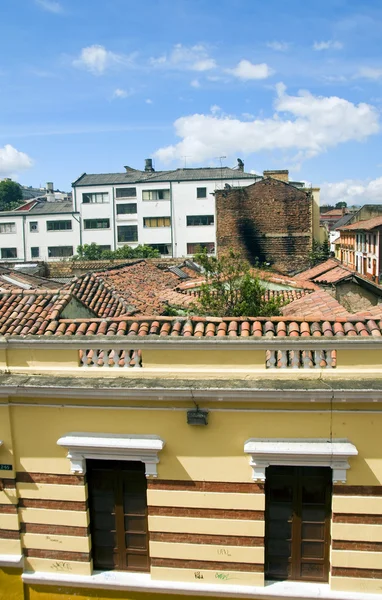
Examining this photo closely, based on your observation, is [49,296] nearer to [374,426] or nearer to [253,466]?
[253,466]

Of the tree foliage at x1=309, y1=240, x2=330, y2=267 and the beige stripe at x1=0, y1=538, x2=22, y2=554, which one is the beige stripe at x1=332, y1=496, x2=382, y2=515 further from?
the tree foliage at x1=309, y1=240, x2=330, y2=267

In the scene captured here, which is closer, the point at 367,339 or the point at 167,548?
the point at 367,339

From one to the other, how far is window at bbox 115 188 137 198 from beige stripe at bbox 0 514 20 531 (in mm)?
49010

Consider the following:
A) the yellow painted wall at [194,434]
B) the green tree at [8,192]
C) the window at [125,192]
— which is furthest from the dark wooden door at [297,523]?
the green tree at [8,192]

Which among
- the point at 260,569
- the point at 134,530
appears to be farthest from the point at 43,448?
the point at 260,569

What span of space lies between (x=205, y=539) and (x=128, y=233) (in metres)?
49.6

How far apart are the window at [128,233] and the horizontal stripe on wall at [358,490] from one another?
49.5 m

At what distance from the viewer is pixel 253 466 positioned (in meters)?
7.11

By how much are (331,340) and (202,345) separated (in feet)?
5.72

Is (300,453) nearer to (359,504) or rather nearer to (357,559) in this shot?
(359,504)

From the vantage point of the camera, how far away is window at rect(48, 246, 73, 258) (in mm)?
55941

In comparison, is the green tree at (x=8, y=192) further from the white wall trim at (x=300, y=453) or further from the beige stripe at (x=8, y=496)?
the white wall trim at (x=300, y=453)

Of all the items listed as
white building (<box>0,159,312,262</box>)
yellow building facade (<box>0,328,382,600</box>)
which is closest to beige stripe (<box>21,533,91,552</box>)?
yellow building facade (<box>0,328,382,600</box>)

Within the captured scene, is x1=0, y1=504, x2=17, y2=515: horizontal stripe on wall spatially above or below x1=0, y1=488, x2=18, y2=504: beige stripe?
below
